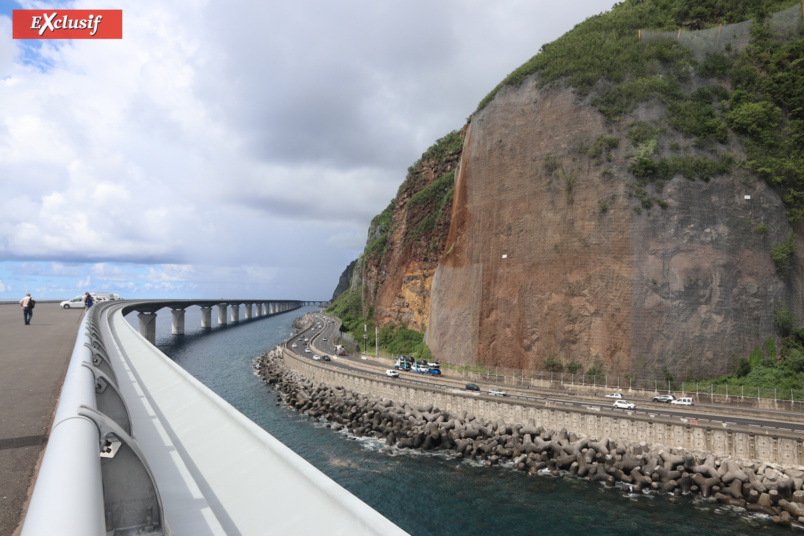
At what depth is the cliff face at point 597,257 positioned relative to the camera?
1366 inches

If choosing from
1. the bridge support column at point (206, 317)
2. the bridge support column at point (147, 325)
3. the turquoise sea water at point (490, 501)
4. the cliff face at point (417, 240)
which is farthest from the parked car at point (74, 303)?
the bridge support column at point (206, 317)

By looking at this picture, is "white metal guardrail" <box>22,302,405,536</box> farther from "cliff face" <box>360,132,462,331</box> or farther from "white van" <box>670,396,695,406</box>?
"cliff face" <box>360,132,462,331</box>

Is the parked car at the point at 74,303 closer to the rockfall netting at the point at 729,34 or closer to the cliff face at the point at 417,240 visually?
the cliff face at the point at 417,240

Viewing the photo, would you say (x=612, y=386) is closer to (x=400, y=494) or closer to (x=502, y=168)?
(x=400, y=494)

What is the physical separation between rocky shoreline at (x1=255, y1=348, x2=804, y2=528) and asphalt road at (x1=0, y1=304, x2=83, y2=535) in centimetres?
2178

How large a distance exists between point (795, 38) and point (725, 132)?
1310 centimetres

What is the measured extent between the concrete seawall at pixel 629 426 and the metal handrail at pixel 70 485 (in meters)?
28.6

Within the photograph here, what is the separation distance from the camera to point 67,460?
2207 mm

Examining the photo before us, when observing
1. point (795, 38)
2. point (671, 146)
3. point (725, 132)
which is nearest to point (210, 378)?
point (671, 146)

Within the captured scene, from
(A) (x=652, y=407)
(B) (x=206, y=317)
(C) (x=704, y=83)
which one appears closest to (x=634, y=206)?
(C) (x=704, y=83)

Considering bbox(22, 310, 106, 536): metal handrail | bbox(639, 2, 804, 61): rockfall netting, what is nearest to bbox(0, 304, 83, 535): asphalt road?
bbox(22, 310, 106, 536): metal handrail

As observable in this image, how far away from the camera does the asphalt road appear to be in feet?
12.9

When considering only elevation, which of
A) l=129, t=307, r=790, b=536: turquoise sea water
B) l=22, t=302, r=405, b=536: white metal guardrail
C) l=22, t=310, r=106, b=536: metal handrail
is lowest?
l=129, t=307, r=790, b=536: turquoise sea water

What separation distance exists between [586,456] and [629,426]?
3.23m
